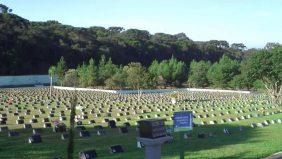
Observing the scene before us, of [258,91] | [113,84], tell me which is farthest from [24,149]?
[258,91]

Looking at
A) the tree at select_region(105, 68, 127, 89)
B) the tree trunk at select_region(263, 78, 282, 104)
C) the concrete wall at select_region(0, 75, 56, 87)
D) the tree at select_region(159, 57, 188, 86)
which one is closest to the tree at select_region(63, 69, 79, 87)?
the tree at select_region(105, 68, 127, 89)

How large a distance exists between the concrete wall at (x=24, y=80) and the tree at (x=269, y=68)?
143ft

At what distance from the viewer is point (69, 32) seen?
105m

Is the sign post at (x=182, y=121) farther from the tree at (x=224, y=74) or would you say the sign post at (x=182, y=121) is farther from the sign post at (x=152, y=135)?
the tree at (x=224, y=74)

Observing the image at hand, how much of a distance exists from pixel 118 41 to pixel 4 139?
8934 centimetres

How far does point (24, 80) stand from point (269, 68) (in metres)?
47.6

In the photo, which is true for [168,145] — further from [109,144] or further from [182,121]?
[182,121]

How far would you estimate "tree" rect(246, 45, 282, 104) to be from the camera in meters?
51.3

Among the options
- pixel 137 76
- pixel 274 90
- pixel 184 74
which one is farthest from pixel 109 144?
pixel 184 74

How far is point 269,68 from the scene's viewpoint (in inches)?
2053

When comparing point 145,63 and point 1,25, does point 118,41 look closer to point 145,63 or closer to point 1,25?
point 145,63

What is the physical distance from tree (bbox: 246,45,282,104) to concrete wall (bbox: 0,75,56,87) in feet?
143

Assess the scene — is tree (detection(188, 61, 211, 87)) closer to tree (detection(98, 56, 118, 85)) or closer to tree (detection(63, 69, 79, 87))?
tree (detection(98, 56, 118, 85))

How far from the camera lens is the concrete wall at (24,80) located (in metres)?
77.9
